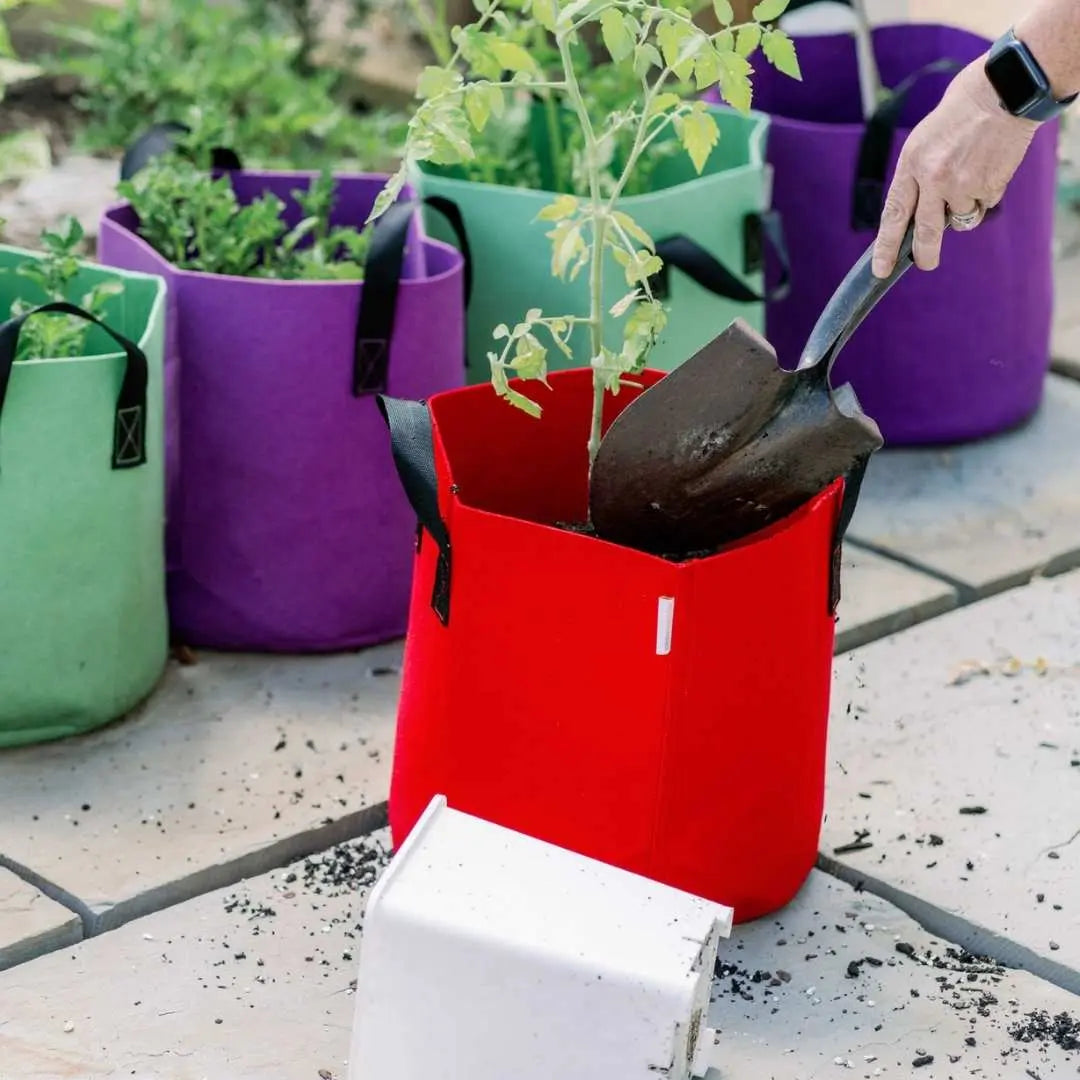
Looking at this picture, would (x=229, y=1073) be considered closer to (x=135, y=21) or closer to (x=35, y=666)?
(x=35, y=666)

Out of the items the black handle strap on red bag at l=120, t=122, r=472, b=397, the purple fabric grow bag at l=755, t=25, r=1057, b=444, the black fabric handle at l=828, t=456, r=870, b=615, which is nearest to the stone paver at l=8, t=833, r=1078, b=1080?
the black fabric handle at l=828, t=456, r=870, b=615

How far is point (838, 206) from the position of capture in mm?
2906

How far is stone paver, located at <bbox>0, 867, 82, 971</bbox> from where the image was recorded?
185 centimetres

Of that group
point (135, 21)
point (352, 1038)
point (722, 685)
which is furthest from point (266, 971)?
point (135, 21)

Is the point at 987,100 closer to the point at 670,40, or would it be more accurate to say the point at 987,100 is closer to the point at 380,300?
the point at 670,40

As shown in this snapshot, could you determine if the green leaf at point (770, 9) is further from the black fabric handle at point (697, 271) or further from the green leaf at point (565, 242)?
the black fabric handle at point (697, 271)

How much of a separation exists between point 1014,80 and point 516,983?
3.00ft

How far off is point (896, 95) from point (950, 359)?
0.45 metres

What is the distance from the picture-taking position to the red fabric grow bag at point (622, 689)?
1.71 meters

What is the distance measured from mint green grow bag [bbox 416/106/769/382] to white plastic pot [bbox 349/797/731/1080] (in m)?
1.13

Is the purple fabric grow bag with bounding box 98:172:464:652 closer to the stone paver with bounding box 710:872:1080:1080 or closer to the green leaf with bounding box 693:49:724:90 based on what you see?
the green leaf with bounding box 693:49:724:90

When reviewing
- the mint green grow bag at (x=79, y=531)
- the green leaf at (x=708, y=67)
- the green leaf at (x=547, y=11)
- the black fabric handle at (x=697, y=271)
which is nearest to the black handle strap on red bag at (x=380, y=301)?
the mint green grow bag at (x=79, y=531)

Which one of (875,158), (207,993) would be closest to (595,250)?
(207,993)

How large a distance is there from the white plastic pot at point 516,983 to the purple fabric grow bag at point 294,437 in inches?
33.8
